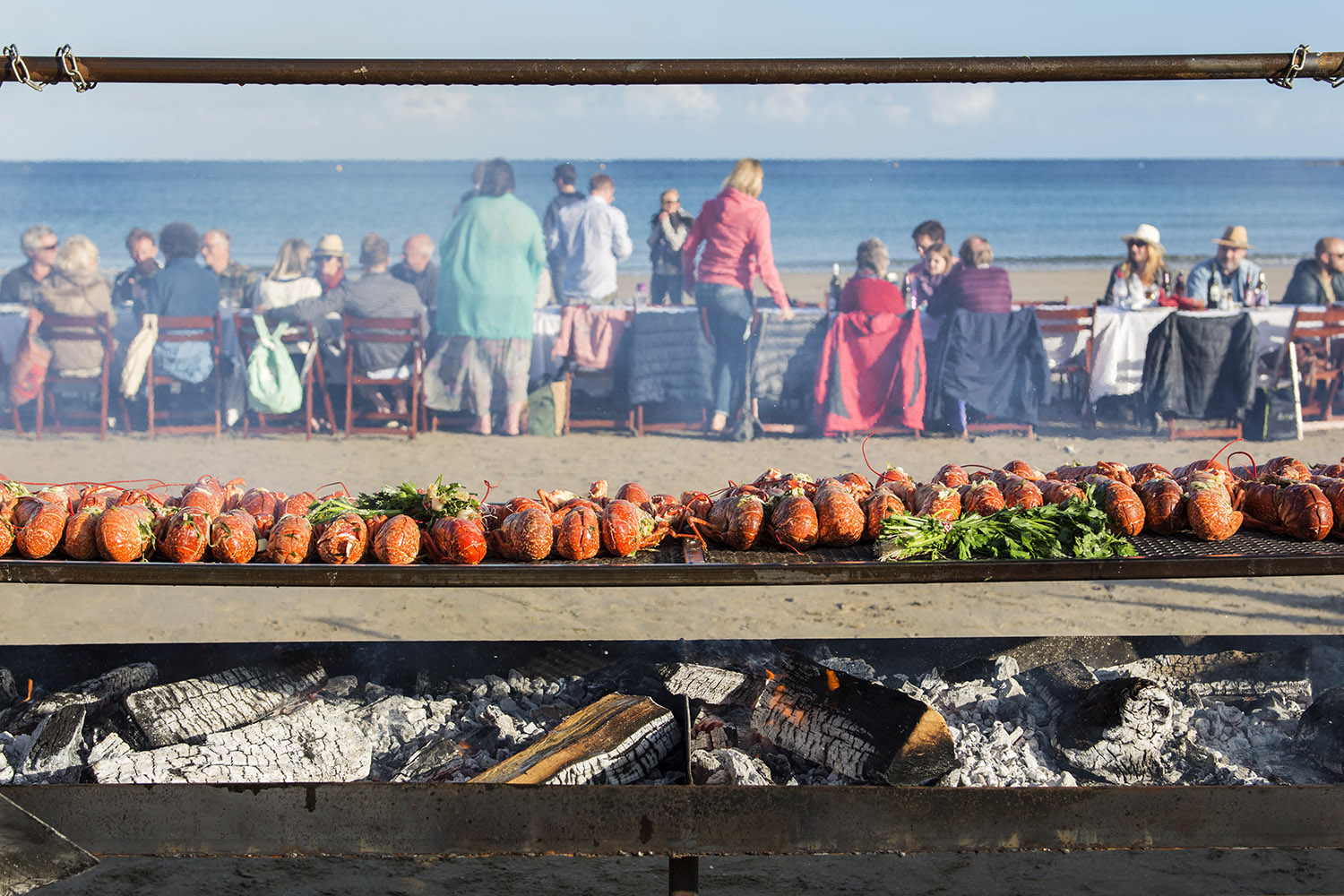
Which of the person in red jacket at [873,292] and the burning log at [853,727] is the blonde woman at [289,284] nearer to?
the person in red jacket at [873,292]

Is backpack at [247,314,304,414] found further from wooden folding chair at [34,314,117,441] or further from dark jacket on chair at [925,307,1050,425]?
dark jacket on chair at [925,307,1050,425]

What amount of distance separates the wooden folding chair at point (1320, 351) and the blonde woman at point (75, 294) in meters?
11.1

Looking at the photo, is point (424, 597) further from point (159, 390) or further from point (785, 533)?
point (159, 390)

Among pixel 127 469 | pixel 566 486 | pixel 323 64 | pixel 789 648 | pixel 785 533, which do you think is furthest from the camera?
pixel 127 469

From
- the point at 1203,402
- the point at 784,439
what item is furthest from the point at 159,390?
the point at 1203,402

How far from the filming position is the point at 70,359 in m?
9.58

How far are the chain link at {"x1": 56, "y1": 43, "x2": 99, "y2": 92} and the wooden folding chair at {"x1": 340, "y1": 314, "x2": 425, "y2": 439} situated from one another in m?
6.82

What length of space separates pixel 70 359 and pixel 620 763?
8578mm

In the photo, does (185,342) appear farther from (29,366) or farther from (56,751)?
(56,751)

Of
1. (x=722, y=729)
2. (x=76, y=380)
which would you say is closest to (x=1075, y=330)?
(x=722, y=729)

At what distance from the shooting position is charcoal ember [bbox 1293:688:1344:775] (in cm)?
352

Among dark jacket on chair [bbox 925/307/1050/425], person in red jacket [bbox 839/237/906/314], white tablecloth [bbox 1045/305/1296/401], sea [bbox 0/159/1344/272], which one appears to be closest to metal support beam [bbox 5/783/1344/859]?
person in red jacket [bbox 839/237/906/314]

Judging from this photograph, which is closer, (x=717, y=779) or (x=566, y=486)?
(x=717, y=779)

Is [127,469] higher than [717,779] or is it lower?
higher
